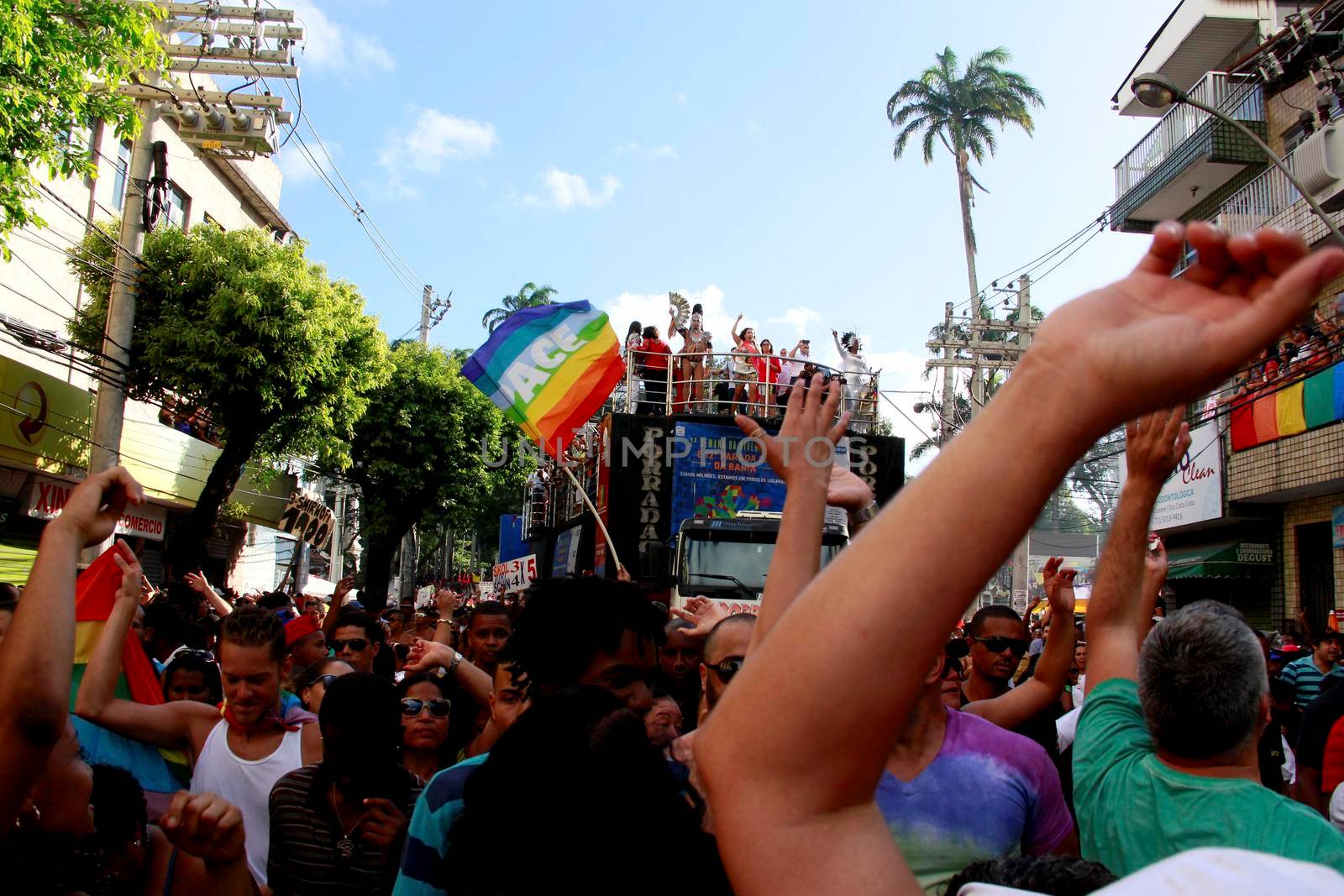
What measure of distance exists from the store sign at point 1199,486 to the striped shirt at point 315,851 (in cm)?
1903

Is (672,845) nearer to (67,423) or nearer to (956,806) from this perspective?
(956,806)

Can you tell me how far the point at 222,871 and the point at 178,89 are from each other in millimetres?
16507

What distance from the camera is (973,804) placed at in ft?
8.66

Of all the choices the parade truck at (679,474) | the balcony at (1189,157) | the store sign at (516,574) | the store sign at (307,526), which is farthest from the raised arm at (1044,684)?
the balcony at (1189,157)

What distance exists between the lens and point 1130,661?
2.47 meters

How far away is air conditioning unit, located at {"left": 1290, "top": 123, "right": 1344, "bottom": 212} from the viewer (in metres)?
16.0

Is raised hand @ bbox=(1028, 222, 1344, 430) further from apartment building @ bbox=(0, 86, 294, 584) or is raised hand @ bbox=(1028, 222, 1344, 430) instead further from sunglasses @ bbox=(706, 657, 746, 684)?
apartment building @ bbox=(0, 86, 294, 584)

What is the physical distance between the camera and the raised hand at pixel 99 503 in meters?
2.42

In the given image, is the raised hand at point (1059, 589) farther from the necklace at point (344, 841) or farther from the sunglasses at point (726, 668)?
the necklace at point (344, 841)

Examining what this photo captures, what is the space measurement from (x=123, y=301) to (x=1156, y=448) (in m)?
14.7

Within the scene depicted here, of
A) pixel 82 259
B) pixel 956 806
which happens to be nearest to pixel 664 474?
pixel 82 259

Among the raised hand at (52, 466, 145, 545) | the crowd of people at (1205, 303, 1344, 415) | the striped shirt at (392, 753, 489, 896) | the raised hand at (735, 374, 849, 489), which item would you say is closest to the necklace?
the striped shirt at (392, 753, 489, 896)

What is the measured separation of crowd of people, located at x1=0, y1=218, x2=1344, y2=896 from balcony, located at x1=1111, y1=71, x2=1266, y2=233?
59.6 feet

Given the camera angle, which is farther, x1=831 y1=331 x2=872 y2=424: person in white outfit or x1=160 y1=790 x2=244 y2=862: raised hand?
x1=831 y1=331 x2=872 y2=424: person in white outfit
